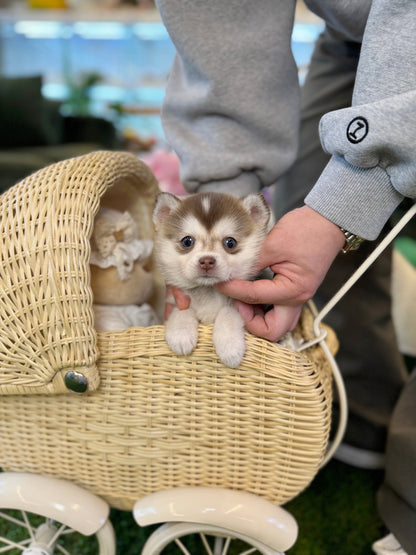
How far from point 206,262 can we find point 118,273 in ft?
0.82

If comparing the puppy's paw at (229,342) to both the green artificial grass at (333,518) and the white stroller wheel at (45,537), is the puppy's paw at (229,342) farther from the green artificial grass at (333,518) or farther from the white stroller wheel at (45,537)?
the green artificial grass at (333,518)

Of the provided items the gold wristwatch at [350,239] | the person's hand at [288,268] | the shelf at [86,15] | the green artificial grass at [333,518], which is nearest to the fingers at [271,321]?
the person's hand at [288,268]

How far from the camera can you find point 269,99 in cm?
96

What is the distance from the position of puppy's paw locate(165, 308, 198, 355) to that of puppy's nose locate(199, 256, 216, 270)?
0.09 meters

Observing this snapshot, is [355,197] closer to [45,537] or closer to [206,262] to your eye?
[206,262]

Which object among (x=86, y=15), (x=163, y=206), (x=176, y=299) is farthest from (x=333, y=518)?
(x=86, y=15)

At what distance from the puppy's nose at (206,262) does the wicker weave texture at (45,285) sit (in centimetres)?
17

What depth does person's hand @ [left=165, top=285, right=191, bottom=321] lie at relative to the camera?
0.83m

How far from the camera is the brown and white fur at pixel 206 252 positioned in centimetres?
76

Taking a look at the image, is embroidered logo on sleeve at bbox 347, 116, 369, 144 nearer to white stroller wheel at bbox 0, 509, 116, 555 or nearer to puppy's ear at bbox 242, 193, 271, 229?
puppy's ear at bbox 242, 193, 271, 229

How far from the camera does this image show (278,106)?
0.97m

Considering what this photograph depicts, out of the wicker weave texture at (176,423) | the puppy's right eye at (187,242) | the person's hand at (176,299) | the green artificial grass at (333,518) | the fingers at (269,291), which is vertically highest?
the puppy's right eye at (187,242)

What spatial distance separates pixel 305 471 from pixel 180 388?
0.25m

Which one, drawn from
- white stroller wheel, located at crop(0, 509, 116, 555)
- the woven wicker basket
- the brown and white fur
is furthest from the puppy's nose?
white stroller wheel, located at crop(0, 509, 116, 555)
